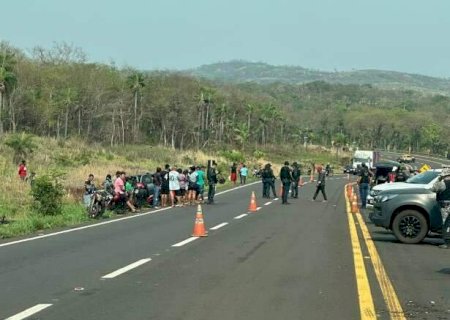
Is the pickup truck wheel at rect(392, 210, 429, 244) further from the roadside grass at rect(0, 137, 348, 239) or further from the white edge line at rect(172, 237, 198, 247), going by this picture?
the roadside grass at rect(0, 137, 348, 239)

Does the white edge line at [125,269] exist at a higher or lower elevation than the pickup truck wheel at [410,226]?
lower

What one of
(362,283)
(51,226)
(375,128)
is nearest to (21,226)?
(51,226)

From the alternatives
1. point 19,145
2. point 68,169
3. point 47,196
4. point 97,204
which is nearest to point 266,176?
point 97,204

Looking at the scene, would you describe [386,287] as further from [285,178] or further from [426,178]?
[285,178]

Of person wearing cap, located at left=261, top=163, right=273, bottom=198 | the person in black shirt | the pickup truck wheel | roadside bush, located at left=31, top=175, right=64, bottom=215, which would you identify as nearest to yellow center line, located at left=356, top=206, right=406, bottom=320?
the pickup truck wheel

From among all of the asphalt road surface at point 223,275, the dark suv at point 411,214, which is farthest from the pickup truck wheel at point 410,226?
the asphalt road surface at point 223,275

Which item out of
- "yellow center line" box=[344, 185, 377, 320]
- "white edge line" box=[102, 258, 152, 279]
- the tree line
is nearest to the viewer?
"yellow center line" box=[344, 185, 377, 320]

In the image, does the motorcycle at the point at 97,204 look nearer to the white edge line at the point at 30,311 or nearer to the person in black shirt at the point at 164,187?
the person in black shirt at the point at 164,187

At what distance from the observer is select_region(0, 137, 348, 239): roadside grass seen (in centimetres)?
2113

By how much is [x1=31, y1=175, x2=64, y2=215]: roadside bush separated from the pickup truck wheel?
12097mm

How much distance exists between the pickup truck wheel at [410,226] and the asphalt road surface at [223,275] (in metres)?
0.30

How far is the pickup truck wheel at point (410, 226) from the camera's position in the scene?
16.3 metres

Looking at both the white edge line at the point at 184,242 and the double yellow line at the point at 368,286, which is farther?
the white edge line at the point at 184,242

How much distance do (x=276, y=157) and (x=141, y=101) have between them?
83.8ft
